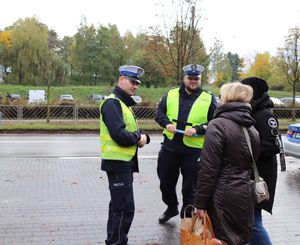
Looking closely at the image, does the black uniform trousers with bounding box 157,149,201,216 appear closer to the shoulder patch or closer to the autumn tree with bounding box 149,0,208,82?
the shoulder patch

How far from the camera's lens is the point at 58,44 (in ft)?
251

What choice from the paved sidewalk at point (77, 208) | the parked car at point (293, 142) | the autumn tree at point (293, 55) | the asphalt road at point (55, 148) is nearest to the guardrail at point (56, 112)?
the autumn tree at point (293, 55)

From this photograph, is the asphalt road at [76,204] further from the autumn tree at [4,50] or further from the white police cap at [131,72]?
the autumn tree at [4,50]

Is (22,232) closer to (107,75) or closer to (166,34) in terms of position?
(166,34)

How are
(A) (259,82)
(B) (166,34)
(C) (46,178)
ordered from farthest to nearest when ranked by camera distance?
(B) (166,34) → (C) (46,178) → (A) (259,82)

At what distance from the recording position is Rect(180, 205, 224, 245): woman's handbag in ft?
11.0

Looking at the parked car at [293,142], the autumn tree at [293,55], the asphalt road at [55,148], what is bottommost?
the asphalt road at [55,148]

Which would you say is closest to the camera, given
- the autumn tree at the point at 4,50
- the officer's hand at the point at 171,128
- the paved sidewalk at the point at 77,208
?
the officer's hand at the point at 171,128

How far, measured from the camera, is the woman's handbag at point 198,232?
335 cm

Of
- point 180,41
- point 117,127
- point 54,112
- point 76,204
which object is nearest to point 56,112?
point 54,112

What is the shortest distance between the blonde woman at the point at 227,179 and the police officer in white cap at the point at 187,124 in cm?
158

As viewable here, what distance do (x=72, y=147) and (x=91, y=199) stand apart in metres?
7.06

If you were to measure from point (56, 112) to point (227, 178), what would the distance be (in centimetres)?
2217

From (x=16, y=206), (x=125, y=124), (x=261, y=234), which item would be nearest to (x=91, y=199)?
(x=16, y=206)
